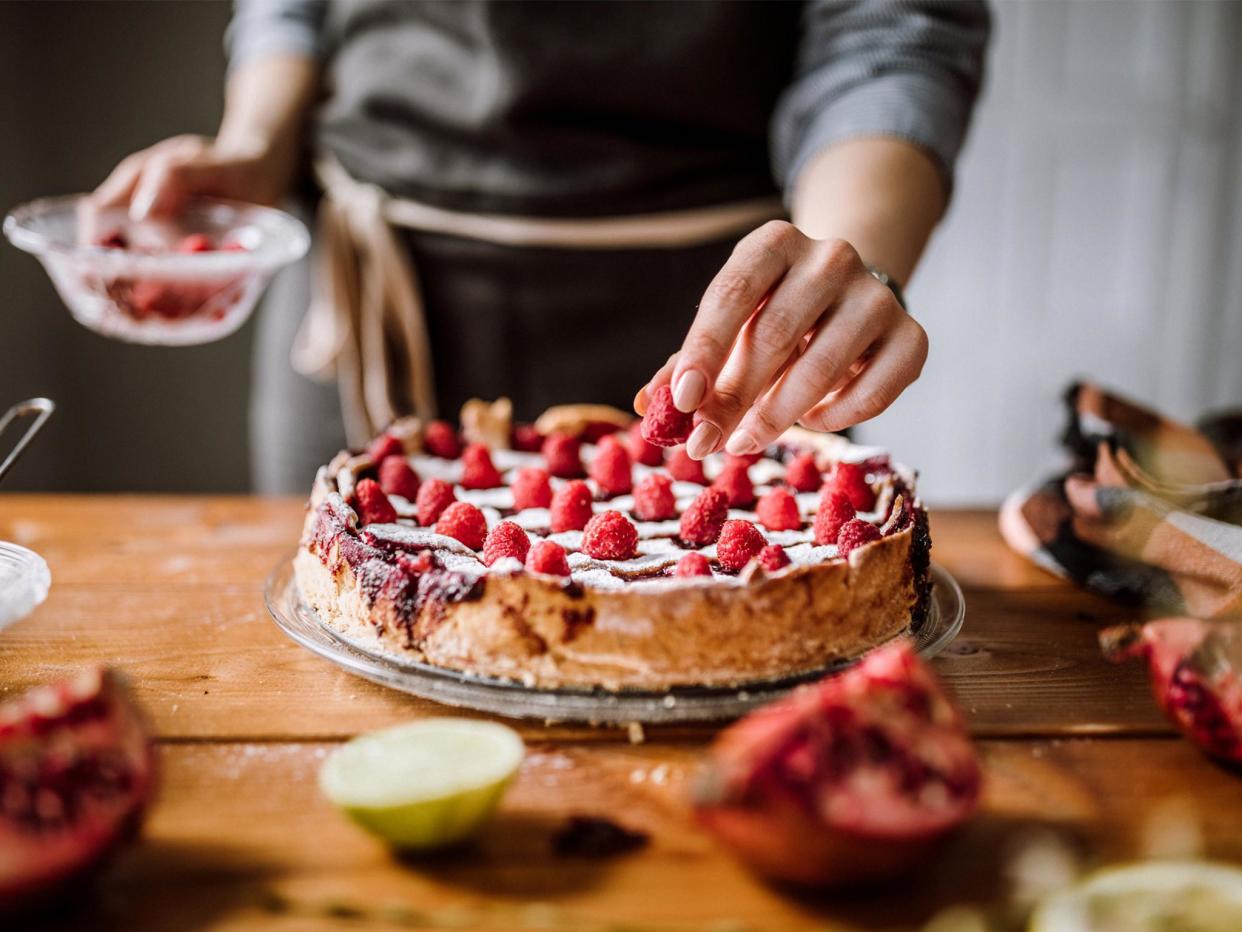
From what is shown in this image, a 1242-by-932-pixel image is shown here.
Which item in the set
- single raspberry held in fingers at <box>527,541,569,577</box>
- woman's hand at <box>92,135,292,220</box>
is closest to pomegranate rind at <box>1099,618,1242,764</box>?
single raspberry held in fingers at <box>527,541,569,577</box>

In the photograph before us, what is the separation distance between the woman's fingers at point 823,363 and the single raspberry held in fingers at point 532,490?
0.44 meters

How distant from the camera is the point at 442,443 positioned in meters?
2.01

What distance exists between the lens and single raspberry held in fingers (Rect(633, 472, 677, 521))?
1692 mm

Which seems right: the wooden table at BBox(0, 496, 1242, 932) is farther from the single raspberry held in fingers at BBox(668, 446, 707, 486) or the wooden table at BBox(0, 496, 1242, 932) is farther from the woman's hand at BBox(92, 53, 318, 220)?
the woman's hand at BBox(92, 53, 318, 220)

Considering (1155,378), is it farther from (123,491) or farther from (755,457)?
(123,491)

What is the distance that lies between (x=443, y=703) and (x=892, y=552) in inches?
22.7

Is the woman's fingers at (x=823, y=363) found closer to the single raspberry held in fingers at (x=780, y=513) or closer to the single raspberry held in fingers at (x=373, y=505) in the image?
the single raspberry held in fingers at (x=780, y=513)

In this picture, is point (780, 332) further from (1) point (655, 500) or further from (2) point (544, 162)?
(2) point (544, 162)

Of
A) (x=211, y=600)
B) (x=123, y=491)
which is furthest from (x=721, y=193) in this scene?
(x=123, y=491)

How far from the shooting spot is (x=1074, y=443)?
1.88 metres

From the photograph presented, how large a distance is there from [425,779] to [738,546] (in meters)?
0.59

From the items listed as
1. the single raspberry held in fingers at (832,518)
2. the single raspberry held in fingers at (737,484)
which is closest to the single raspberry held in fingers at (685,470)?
the single raspberry held in fingers at (737,484)

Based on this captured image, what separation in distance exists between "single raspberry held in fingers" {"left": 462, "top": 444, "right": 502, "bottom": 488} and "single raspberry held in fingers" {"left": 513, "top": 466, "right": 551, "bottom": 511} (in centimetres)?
10

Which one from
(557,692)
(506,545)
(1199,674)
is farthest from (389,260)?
(1199,674)
